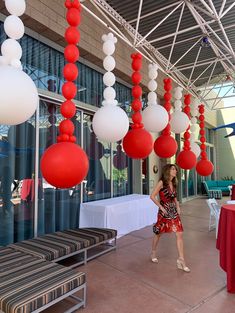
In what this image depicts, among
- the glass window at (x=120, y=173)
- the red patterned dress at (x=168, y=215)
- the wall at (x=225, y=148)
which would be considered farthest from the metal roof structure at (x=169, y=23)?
the wall at (x=225, y=148)

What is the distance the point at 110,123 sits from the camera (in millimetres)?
2246

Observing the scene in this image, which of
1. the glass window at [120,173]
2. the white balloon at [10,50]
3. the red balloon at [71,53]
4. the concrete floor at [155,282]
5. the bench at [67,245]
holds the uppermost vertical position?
the red balloon at [71,53]

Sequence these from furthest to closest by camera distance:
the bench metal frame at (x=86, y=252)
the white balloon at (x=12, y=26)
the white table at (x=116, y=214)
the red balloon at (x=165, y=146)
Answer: the white table at (x=116, y=214), the bench metal frame at (x=86, y=252), the red balloon at (x=165, y=146), the white balloon at (x=12, y=26)

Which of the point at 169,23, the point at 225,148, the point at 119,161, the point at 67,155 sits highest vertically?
the point at 169,23

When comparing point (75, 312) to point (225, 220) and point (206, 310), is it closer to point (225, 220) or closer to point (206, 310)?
point (206, 310)

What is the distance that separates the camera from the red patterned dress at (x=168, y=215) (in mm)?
3697

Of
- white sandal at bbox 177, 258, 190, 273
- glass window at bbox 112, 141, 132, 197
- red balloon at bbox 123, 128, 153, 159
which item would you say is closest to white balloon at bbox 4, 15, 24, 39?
red balloon at bbox 123, 128, 153, 159

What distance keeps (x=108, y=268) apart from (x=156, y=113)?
2.27m

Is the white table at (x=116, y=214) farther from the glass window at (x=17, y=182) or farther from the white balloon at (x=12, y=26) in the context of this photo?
the white balloon at (x=12, y=26)

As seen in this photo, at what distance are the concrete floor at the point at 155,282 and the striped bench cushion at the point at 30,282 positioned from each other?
397mm

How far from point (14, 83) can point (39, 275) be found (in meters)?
1.81

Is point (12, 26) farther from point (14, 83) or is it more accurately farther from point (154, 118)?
point (154, 118)

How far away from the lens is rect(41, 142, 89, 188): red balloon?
1.69 metres

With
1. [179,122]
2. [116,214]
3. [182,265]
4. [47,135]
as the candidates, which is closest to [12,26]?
[179,122]
